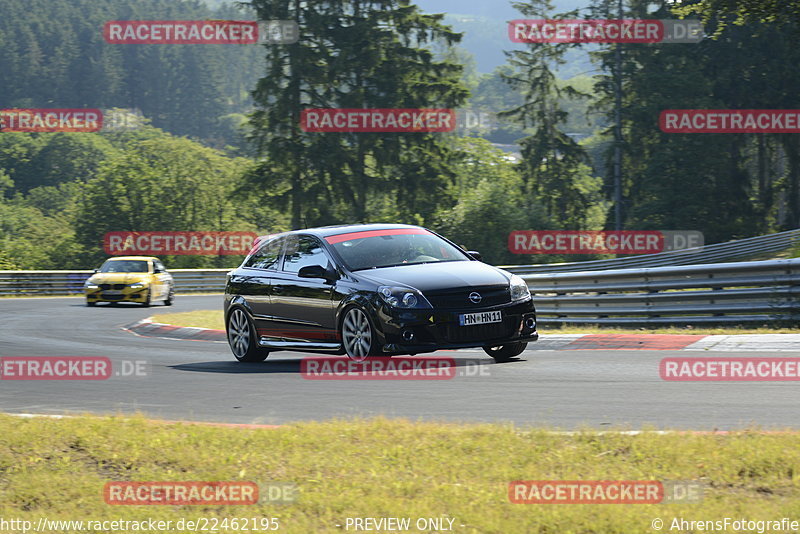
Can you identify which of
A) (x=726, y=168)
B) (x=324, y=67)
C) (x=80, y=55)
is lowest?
(x=726, y=168)

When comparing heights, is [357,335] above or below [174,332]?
above

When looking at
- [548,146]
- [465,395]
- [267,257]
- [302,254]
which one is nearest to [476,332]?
[465,395]

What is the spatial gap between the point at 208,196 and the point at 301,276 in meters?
80.5

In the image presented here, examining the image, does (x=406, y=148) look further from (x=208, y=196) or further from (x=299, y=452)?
(x=299, y=452)

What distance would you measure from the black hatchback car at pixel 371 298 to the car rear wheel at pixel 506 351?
0.04 ft

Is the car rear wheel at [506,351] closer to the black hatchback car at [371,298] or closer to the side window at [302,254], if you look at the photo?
the black hatchback car at [371,298]

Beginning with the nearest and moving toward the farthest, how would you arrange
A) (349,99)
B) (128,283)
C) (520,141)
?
1. (128,283)
2. (349,99)
3. (520,141)

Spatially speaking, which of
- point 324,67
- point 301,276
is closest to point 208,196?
point 324,67

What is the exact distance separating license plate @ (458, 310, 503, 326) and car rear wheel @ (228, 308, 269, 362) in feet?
11.5

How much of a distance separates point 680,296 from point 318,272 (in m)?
6.25

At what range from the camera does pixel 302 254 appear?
13086 millimetres

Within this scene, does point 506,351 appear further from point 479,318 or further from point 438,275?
point 438,275

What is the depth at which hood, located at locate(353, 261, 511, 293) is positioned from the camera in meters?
11.3

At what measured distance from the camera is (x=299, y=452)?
689 cm
